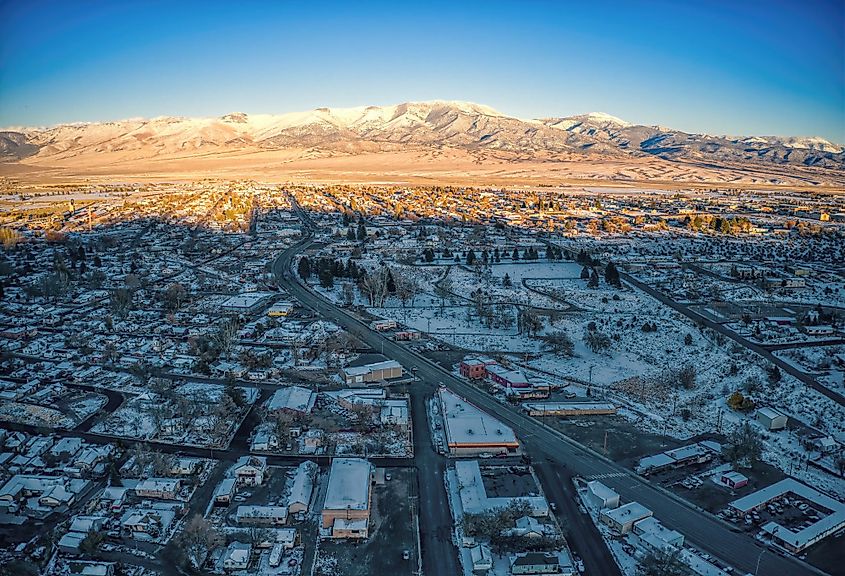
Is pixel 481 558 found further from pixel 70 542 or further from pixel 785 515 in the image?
pixel 70 542

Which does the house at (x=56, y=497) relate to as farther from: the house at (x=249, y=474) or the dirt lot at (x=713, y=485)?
the dirt lot at (x=713, y=485)

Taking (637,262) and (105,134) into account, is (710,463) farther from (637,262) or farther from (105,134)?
(105,134)

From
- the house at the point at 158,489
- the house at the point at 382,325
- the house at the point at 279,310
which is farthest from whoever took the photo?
the house at the point at 279,310

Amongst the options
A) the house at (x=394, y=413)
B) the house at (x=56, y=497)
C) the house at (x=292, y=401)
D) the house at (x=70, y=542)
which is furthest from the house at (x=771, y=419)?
the house at (x=56, y=497)

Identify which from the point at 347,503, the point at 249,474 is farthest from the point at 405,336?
the point at 347,503

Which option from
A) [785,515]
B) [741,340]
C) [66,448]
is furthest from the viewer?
[741,340]

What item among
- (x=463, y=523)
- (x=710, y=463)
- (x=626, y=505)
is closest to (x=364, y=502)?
(x=463, y=523)
